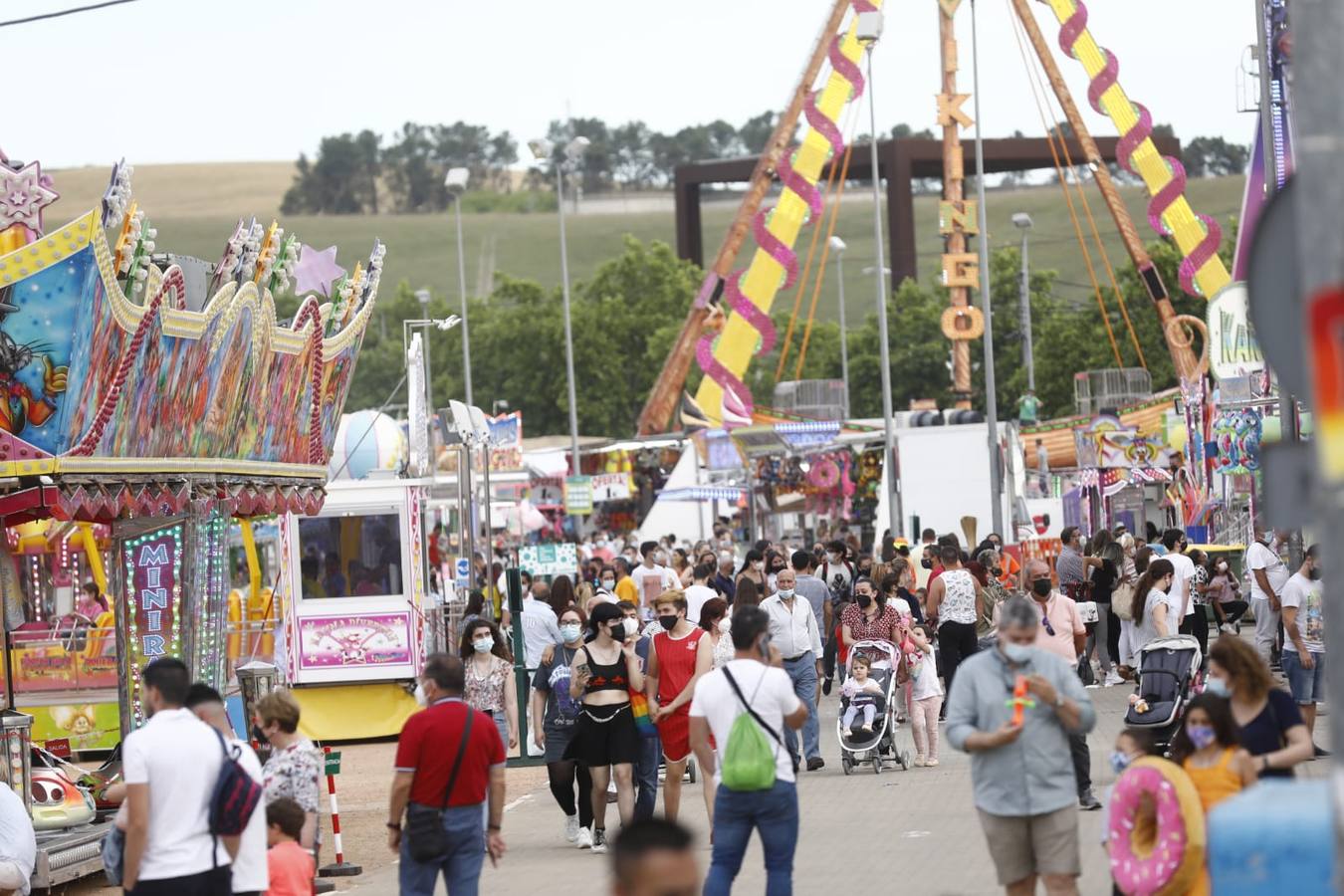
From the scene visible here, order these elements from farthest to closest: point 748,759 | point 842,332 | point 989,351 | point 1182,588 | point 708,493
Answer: point 842,332
point 708,493
point 989,351
point 1182,588
point 748,759

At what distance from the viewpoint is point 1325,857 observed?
5445 millimetres

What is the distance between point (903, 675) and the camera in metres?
16.4

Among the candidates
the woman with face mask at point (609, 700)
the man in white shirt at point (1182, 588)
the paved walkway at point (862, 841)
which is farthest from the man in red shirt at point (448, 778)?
the man in white shirt at point (1182, 588)

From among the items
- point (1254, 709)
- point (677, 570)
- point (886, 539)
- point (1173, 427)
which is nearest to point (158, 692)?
point (1254, 709)

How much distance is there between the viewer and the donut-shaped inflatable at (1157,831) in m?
7.37

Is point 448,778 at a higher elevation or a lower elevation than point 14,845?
higher

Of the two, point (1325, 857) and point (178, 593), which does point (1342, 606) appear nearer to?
point (1325, 857)

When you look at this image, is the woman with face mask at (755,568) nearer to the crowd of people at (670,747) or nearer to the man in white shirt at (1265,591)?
the crowd of people at (670,747)

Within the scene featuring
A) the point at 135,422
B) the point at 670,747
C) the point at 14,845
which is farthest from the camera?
the point at 135,422

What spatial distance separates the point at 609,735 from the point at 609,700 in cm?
21

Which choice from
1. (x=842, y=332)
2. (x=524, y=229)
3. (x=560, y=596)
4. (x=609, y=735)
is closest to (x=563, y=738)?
(x=609, y=735)

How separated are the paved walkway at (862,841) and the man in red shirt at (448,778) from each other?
2.01 meters

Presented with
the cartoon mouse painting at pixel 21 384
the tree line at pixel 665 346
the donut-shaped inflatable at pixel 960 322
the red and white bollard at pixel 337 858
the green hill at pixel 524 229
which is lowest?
the red and white bollard at pixel 337 858

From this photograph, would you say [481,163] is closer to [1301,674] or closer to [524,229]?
[524,229]
